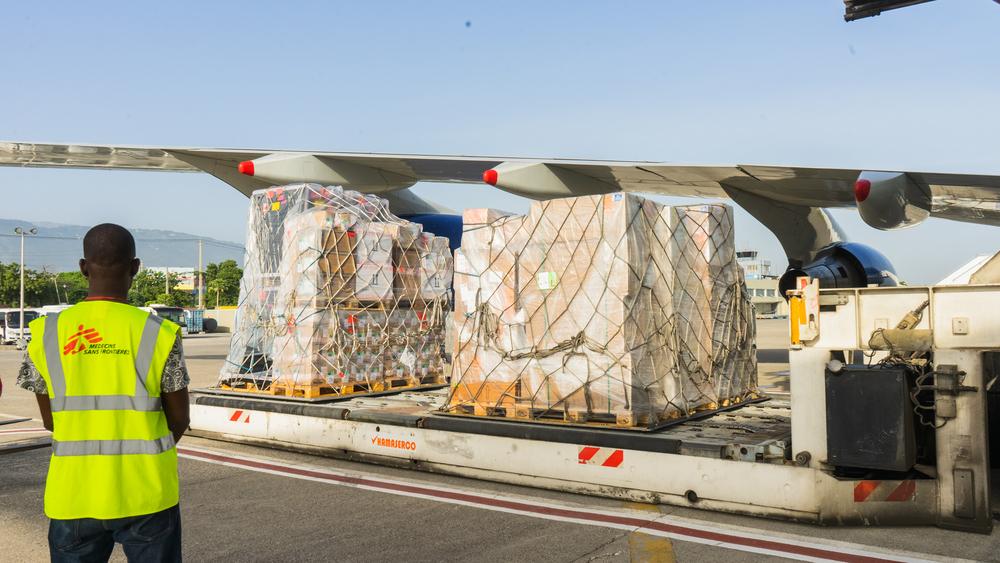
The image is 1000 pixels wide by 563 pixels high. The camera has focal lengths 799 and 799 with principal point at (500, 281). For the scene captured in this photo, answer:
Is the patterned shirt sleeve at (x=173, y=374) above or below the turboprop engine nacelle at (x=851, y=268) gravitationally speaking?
below

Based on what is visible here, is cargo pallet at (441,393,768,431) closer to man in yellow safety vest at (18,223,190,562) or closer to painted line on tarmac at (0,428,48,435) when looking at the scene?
man in yellow safety vest at (18,223,190,562)

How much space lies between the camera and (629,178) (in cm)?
1472

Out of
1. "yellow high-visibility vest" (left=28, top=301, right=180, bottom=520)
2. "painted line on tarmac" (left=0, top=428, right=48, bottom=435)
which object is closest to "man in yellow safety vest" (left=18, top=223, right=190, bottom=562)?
"yellow high-visibility vest" (left=28, top=301, right=180, bottom=520)

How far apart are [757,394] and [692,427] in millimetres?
2559

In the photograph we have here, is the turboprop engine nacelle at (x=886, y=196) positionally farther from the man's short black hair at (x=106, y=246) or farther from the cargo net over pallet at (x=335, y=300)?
the man's short black hair at (x=106, y=246)

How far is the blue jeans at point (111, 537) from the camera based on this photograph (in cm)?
279

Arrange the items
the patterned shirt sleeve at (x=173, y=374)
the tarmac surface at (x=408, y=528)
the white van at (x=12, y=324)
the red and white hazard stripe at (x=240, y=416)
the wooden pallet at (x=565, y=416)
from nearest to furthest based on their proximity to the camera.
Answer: the patterned shirt sleeve at (x=173, y=374) < the tarmac surface at (x=408, y=528) < the wooden pallet at (x=565, y=416) < the red and white hazard stripe at (x=240, y=416) < the white van at (x=12, y=324)

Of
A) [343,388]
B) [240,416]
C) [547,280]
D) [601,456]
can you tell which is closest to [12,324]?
[240,416]

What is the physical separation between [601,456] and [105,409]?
4.12 metres

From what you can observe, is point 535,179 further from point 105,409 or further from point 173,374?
point 105,409

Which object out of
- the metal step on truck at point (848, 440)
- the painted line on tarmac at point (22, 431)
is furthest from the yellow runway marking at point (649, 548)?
the painted line on tarmac at point (22, 431)

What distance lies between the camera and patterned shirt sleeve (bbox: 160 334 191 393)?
9.60ft

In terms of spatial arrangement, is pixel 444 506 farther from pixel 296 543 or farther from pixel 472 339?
pixel 472 339

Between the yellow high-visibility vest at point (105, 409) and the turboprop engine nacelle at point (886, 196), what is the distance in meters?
11.3
